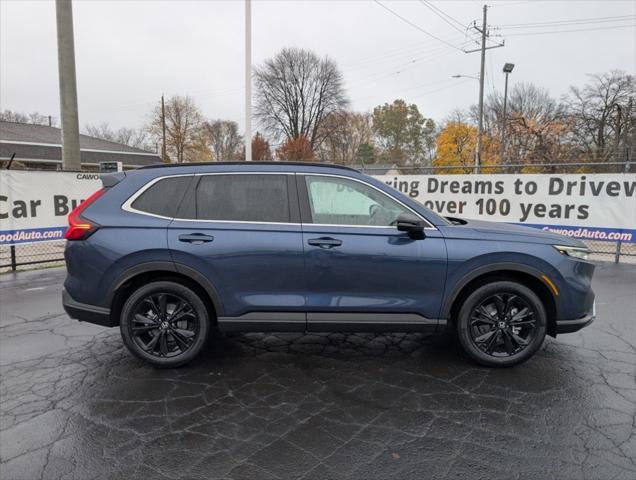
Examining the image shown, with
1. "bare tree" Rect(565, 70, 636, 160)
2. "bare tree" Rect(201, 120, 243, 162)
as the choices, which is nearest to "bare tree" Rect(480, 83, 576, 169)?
"bare tree" Rect(565, 70, 636, 160)

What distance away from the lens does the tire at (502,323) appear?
365 centimetres

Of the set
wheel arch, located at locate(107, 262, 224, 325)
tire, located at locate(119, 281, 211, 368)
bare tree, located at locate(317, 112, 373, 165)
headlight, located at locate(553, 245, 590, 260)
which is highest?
bare tree, located at locate(317, 112, 373, 165)

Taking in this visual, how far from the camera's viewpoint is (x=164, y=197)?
12.3 feet

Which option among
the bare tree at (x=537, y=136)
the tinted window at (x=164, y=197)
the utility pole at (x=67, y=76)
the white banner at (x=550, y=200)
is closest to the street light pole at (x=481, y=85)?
the bare tree at (x=537, y=136)

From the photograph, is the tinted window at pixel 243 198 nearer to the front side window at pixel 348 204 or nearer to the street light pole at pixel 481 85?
the front side window at pixel 348 204

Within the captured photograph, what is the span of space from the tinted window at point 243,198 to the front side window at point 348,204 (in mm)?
276

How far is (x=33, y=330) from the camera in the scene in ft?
16.0

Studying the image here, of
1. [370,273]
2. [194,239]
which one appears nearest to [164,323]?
[194,239]

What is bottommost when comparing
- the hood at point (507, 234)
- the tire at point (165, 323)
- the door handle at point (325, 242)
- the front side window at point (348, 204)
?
the tire at point (165, 323)

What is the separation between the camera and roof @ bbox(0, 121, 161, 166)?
35.6m

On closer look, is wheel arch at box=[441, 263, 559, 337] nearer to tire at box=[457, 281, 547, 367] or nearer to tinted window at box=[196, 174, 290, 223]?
tire at box=[457, 281, 547, 367]

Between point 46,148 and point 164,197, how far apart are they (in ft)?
136

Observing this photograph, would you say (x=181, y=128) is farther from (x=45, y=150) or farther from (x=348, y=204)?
(x=348, y=204)

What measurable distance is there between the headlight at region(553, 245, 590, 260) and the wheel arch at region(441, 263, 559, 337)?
0.30m
